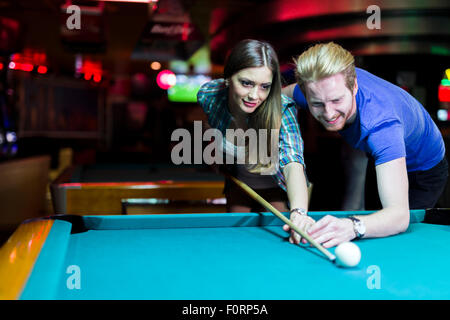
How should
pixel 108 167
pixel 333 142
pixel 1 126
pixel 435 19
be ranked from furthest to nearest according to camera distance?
1. pixel 333 142
2. pixel 1 126
3. pixel 435 19
4. pixel 108 167

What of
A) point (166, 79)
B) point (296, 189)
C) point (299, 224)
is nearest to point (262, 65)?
point (296, 189)

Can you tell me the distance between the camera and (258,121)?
6.23 feet

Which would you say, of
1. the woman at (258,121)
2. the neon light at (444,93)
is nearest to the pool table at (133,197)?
the woman at (258,121)

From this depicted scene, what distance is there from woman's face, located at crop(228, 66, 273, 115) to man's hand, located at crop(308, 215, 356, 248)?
646 mm

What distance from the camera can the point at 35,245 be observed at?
108 centimetres

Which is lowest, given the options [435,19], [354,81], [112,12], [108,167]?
[108,167]

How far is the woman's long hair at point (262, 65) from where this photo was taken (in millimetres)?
1734

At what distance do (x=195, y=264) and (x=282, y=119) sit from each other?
953 millimetres

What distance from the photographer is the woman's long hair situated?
1.73 metres

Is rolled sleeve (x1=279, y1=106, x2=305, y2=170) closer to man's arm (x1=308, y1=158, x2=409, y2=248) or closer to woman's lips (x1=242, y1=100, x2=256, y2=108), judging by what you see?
woman's lips (x1=242, y1=100, x2=256, y2=108)

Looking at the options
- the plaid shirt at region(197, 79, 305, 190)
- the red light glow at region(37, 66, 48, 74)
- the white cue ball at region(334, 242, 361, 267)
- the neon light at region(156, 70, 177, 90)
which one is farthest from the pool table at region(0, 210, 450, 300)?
the neon light at region(156, 70, 177, 90)

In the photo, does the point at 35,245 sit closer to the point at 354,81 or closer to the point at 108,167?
the point at 354,81
